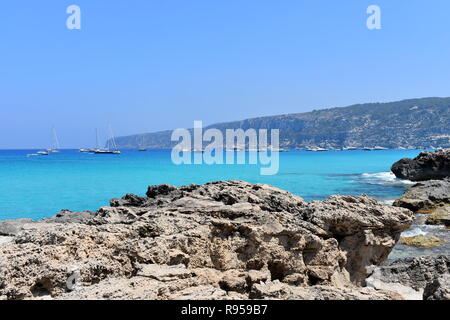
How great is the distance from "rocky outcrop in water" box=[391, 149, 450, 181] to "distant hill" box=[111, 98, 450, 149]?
352 ft

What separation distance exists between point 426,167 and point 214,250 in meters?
36.8

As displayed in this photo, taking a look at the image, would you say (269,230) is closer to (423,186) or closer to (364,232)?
(364,232)

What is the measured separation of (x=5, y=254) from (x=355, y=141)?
177071 millimetres

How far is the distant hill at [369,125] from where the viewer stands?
149 meters

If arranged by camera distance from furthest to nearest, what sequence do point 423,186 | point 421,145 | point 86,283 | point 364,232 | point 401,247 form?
point 421,145, point 423,186, point 401,247, point 364,232, point 86,283

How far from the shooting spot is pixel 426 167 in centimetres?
3844

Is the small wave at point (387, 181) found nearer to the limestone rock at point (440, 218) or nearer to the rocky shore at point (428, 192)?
the rocky shore at point (428, 192)

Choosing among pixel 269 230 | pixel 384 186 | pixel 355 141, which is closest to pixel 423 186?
pixel 384 186

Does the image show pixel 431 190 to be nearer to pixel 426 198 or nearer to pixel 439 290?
pixel 426 198

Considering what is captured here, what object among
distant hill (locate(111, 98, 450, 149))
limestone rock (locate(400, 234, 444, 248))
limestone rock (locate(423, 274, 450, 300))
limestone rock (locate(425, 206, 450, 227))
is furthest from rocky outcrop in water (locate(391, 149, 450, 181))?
distant hill (locate(111, 98, 450, 149))

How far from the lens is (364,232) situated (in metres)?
8.37

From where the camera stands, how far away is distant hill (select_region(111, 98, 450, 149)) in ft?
488

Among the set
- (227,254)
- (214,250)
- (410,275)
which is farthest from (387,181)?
(214,250)

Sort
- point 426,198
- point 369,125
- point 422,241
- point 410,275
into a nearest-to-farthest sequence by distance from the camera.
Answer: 1. point 410,275
2. point 422,241
3. point 426,198
4. point 369,125
